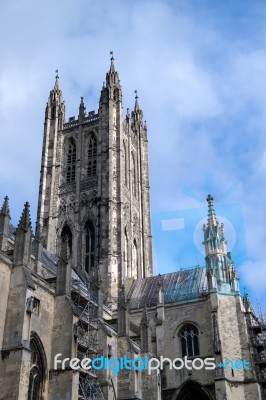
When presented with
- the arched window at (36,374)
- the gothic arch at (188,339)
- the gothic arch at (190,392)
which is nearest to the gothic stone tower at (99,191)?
the gothic arch at (188,339)

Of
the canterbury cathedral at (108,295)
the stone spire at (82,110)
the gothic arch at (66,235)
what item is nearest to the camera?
the canterbury cathedral at (108,295)

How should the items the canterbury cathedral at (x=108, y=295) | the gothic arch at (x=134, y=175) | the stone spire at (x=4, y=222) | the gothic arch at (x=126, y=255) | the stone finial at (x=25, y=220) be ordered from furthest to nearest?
the gothic arch at (x=134, y=175), the gothic arch at (x=126, y=255), the stone spire at (x=4, y=222), the stone finial at (x=25, y=220), the canterbury cathedral at (x=108, y=295)

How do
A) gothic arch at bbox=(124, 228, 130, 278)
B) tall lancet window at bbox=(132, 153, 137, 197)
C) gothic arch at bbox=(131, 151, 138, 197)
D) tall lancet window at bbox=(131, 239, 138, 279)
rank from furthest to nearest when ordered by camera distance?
gothic arch at bbox=(131, 151, 138, 197) < tall lancet window at bbox=(132, 153, 137, 197) < tall lancet window at bbox=(131, 239, 138, 279) < gothic arch at bbox=(124, 228, 130, 278)

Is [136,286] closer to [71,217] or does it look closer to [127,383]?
[71,217]

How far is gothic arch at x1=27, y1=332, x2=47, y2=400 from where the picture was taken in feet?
59.4

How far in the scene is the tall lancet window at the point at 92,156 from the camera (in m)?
41.6

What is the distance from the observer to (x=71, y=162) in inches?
1692

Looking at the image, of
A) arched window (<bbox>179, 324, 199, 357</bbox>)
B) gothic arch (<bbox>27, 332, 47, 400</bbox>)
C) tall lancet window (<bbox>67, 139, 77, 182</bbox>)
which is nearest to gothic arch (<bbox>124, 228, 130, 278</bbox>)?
tall lancet window (<bbox>67, 139, 77, 182</bbox>)

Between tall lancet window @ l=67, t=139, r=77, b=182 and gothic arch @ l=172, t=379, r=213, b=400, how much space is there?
63.0 feet

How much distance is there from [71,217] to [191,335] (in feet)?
46.0

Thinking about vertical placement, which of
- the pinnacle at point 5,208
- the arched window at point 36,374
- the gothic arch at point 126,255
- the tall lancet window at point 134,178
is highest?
the tall lancet window at point 134,178

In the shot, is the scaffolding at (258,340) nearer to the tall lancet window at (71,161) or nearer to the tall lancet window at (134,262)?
the tall lancet window at (134,262)

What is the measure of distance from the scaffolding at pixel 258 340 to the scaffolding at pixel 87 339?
8681 mm

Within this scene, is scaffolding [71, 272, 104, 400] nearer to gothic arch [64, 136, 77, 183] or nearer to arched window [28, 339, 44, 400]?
arched window [28, 339, 44, 400]
